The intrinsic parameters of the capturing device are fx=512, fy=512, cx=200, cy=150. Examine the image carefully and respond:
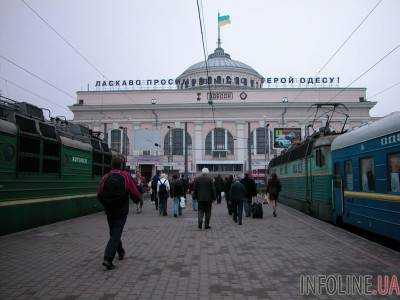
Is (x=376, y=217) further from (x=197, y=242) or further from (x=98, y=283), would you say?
(x=98, y=283)

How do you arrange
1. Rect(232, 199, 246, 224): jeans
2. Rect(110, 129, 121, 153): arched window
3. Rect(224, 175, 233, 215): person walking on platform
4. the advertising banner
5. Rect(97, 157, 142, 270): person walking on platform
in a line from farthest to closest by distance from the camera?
Rect(110, 129, 121, 153): arched window → the advertising banner → Rect(224, 175, 233, 215): person walking on platform → Rect(232, 199, 246, 224): jeans → Rect(97, 157, 142, 270): person walking on platform

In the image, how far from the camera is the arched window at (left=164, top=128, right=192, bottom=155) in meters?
81.7

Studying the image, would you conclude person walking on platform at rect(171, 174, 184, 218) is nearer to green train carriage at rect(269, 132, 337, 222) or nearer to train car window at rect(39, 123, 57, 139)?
green train carriage at rect(269, 132, 337, 222)

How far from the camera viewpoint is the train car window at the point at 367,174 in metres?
11.2

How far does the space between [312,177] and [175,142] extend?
6511 cm

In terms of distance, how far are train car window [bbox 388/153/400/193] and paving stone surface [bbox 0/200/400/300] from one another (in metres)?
1.26

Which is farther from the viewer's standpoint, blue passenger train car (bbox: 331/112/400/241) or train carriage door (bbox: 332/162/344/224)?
train carriage door (bbox: 332/162/344/224)

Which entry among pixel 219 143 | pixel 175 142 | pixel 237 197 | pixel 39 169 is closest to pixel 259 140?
pixel 219 143

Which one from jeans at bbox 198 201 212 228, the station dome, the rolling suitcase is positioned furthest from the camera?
the station dome

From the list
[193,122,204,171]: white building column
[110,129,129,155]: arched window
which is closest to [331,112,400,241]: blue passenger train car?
[193,122,204,171]: white building column

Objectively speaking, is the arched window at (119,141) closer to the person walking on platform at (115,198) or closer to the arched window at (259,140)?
the arched window at (259,140)

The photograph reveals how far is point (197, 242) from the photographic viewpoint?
11391mm

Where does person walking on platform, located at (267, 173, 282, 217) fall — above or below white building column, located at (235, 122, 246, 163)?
below

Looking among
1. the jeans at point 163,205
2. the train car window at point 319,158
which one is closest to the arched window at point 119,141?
the jeans at point 163,205
